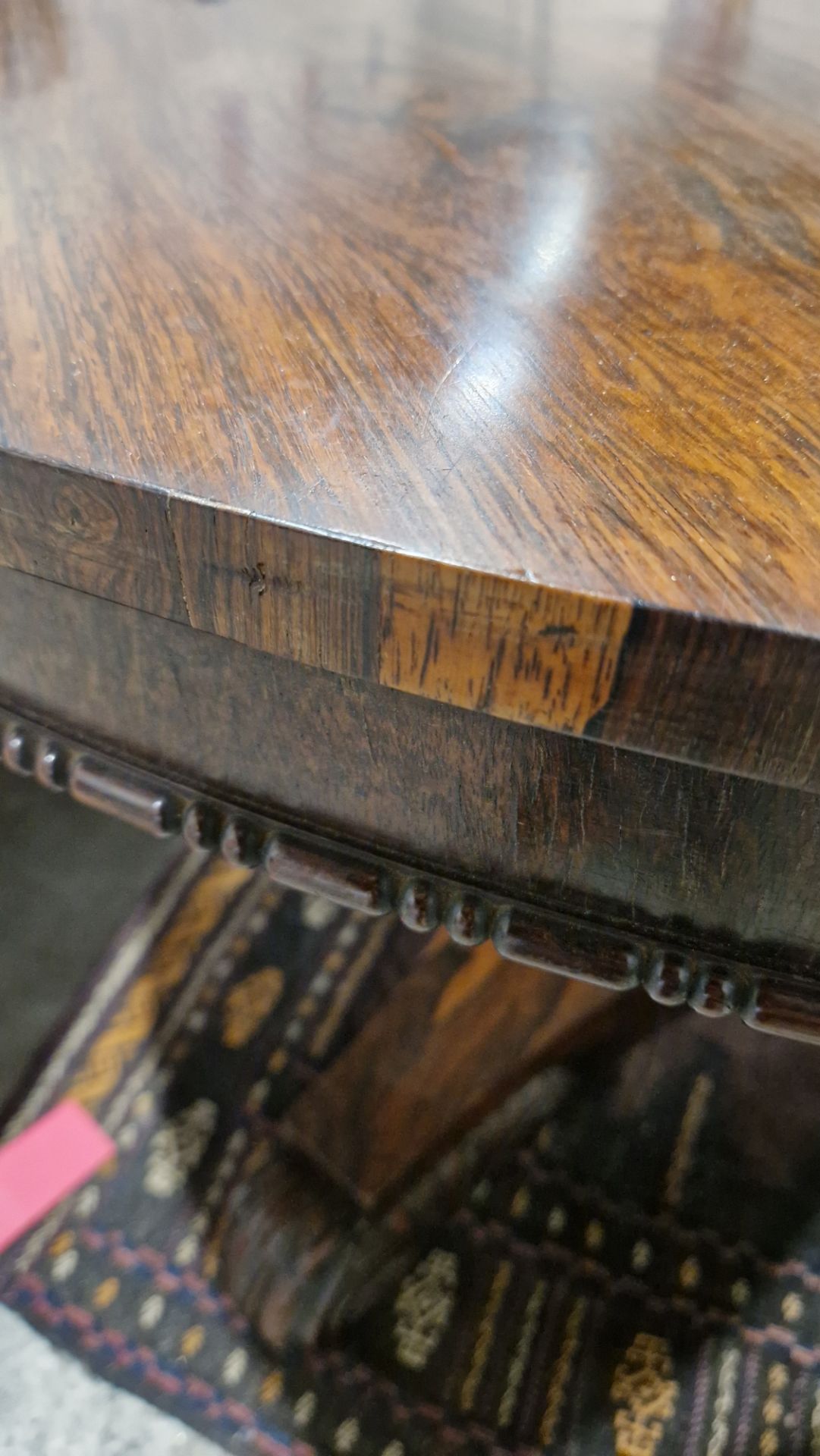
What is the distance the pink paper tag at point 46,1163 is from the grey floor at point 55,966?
0.04 meters

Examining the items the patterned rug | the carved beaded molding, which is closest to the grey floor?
the patterned rug

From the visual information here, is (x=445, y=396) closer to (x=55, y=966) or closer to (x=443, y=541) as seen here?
(x=443, y=541)

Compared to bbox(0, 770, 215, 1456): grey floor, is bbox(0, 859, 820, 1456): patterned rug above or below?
above

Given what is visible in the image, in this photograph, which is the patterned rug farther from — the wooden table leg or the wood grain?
the wood grain

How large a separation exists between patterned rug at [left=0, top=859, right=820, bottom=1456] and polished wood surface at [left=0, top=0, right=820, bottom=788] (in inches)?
15.4

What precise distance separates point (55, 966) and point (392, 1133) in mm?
282

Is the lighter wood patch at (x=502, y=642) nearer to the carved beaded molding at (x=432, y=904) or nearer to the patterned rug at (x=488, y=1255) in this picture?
the carved beaded molding at (x=432, y=904)

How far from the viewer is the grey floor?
46 cm

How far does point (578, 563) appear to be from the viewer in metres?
0.18

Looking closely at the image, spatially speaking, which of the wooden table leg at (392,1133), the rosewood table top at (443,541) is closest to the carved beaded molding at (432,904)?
the rosewood table top at (443,541)

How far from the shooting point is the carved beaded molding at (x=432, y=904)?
9.3 inches

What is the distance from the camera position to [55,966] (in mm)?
678

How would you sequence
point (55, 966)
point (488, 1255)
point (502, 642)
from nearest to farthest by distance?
point (502, 642) → point (488, 1255) → point (55, 966)

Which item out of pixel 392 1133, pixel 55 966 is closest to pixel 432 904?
pixel 392 1133
